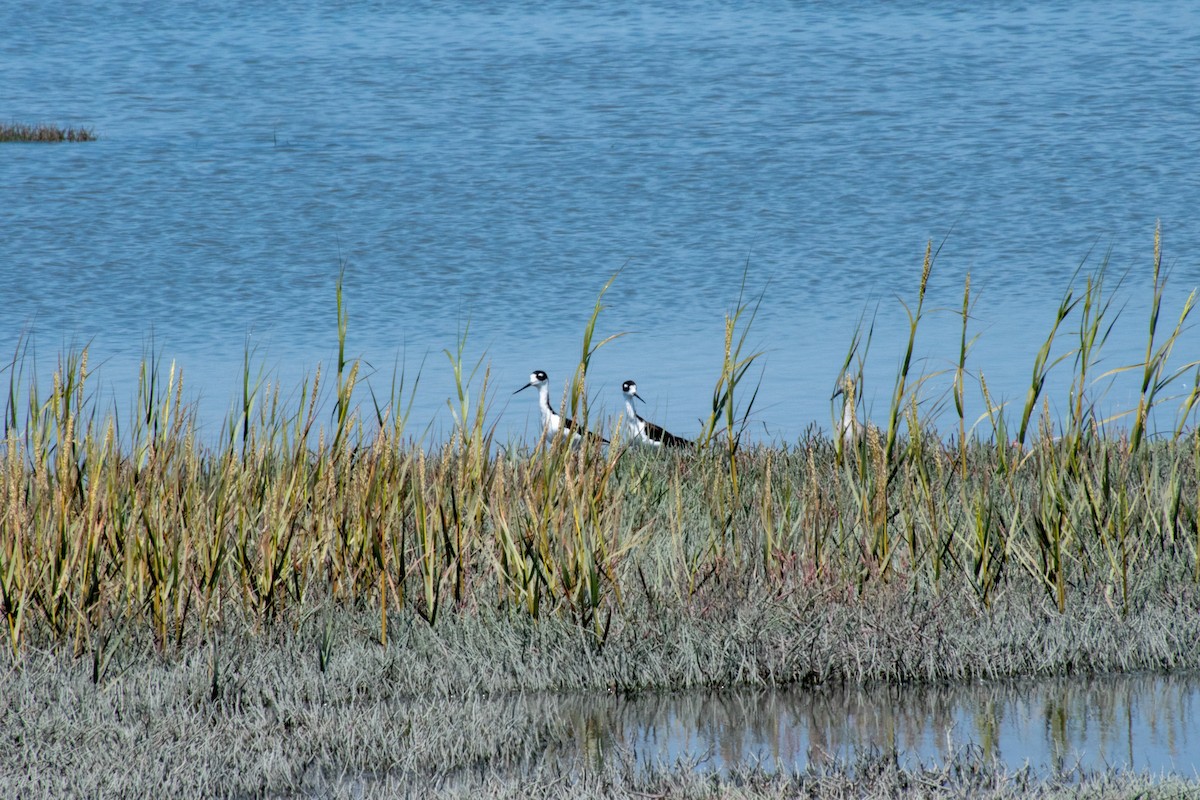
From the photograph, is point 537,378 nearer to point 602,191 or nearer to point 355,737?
point 355,737

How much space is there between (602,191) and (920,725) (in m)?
22.2

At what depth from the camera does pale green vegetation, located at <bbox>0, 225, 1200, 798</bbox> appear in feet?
19.5

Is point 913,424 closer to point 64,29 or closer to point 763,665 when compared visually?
point 763,665

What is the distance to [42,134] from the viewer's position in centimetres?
3334

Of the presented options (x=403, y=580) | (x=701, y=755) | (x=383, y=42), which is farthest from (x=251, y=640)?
→ (x=383, y=42)

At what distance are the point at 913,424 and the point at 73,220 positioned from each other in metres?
20.1

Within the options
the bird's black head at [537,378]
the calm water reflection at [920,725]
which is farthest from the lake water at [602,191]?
the calm water reflection at [920,725]

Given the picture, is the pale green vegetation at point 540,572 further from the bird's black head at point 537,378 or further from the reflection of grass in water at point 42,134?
the reflection of grass in water at point 42,134

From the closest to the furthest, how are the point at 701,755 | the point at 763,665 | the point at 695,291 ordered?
the point at 701,755
the point at 763,665
the point at 695,291

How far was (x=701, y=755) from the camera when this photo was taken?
202 inches

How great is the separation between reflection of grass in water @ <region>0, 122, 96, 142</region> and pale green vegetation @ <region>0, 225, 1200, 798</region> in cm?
2848

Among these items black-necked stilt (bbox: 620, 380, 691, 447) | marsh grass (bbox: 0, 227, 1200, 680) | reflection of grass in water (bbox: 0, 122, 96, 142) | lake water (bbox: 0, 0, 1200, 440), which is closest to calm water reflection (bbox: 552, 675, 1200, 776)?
marsh grass (bbox: 0, 227, 1200, 680)

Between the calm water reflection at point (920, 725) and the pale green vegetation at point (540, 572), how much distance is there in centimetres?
17

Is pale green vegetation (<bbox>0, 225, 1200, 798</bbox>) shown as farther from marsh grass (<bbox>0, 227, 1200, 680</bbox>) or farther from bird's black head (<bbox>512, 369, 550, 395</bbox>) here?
bird's black head (<bbox>512, 369, 550, 395</bbox>)
